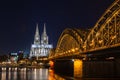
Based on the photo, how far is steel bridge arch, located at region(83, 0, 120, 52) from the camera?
201ft

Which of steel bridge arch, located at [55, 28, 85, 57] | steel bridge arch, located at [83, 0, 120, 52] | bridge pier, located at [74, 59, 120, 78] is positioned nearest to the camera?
steel bridge arch, located at [83, 0, 120, 52]

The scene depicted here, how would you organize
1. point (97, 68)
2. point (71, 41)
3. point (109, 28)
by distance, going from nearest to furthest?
point (109, 28)
point (97, 68)
point (71, 41)

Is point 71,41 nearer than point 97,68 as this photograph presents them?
No

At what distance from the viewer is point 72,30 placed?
115188mm

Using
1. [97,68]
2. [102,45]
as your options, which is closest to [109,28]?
[102,45]

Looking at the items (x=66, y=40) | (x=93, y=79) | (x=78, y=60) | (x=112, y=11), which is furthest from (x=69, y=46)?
(x=112, y=11)

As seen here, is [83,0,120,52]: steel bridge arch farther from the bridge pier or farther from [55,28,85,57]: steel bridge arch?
[55,28,85,57]: steel bridge arch

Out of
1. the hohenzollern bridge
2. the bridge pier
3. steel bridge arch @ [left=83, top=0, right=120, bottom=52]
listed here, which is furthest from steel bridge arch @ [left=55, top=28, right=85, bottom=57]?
steel bridge arch @ [left=83, top=0, right=120, bottom=52]

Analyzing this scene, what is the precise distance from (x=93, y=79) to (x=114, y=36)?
618 inches

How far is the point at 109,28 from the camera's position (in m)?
66.4

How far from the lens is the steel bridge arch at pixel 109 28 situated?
2409 inches

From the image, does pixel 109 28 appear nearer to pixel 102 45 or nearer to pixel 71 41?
pixel 102 45

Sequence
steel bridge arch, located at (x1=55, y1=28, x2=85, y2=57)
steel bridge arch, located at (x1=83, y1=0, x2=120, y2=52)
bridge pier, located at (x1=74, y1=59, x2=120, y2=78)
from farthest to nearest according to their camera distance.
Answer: steel bridge arch, located at (x1=55, y1=28, x2=85, y2=57)
bridge pier, located at (x1=74, y1=59, x2=120, y2=78)
steel bridge arch, located at (x1=83, y1=0, x2=120, y2=52)

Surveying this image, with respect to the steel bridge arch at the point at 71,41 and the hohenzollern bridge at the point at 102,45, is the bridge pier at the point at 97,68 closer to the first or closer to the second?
the hohenzollern bridge at the point at 102,45
